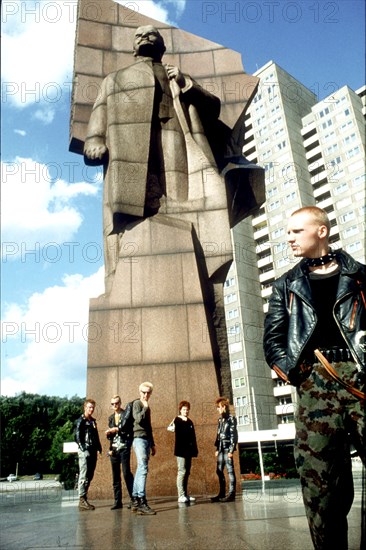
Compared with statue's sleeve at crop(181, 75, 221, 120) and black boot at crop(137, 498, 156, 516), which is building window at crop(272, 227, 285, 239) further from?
black boot at crop(137, 498, 156, 516)

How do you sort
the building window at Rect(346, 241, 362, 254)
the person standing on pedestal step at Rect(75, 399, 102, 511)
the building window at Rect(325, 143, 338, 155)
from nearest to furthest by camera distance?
the person standing on pedestal step at Rect(75, 399, 102, 511)
the building window at Rect(346, 241, 362, 254)
the building window at Rect(325, 143, 338, 155)

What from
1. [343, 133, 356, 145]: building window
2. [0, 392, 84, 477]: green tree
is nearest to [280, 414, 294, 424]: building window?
[0, 392, 84, 477]: green tree

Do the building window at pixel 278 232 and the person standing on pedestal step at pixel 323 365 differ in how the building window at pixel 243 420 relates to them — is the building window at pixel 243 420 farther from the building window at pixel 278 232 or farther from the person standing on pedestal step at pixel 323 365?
the person standing on pedestal step at pixel 323 365

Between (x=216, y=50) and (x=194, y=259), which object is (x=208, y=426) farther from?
(x=216, y=50)

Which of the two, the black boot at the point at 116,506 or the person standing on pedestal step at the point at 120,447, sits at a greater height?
the person standing on pedestal step at the point at 120,447

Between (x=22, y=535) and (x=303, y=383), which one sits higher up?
(x=303, y=383)

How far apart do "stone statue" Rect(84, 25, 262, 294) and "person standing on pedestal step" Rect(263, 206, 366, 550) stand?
7844mm

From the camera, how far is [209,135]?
12750mm

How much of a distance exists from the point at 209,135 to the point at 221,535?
411 inches

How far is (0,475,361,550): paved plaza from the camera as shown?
380cm

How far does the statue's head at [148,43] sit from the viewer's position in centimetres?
1225

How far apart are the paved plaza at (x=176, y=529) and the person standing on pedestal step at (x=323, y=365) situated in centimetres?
128

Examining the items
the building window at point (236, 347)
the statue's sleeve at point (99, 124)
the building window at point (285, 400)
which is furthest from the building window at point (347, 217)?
the statue's sleeve at point (99, 124)

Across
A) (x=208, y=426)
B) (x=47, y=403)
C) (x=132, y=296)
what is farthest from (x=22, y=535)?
(x=47, y=403)
